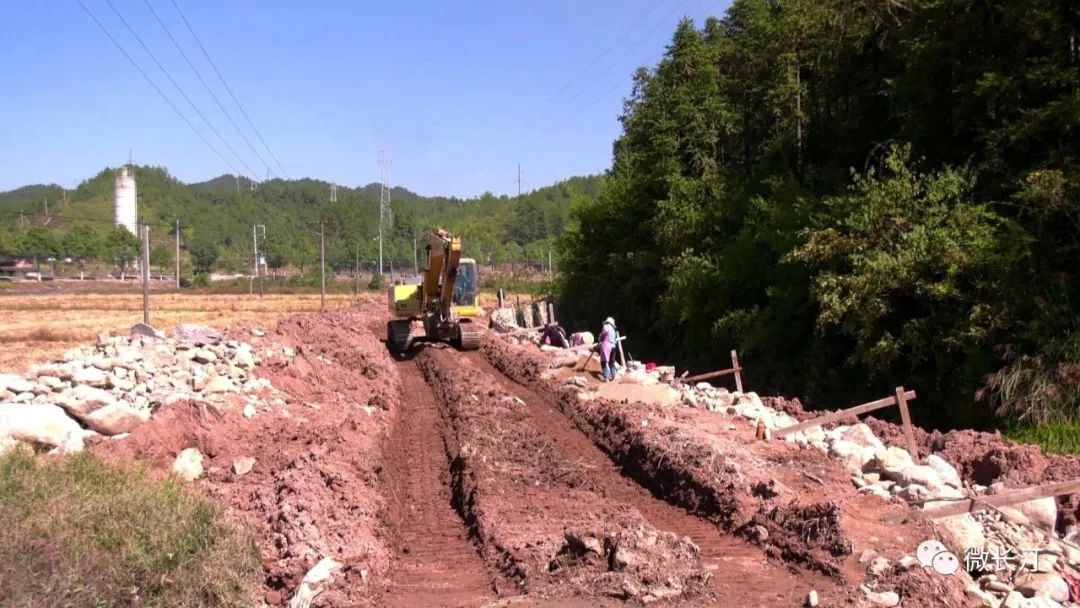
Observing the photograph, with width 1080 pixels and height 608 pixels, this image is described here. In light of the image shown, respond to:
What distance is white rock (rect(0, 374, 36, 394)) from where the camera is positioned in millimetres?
11562

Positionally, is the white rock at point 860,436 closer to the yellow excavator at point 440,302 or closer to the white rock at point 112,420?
the white rock at point 112,420

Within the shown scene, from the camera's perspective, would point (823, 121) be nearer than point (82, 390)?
No

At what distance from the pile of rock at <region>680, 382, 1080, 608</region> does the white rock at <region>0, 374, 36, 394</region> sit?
10671 millimetres

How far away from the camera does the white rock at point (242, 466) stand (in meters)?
10.2

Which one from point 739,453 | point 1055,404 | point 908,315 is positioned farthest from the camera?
point 908,315

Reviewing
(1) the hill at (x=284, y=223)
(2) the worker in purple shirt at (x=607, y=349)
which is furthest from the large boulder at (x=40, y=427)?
(1) the hill at (x=284, y=223)

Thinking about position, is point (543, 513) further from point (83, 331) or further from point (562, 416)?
point (83, 331)

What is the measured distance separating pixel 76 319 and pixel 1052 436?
4227 cm

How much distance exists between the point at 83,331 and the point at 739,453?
3070 centimetres

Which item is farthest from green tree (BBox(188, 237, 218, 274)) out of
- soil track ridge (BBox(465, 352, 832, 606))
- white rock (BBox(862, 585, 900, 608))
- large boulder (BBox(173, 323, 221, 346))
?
white rock (BBox(862, 585, 900, 608))

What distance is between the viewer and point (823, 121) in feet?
85.3

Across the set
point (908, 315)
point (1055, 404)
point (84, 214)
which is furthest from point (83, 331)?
point (84, 214)

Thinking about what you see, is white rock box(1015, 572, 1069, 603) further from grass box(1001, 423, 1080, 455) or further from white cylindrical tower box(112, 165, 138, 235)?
white cylindrical tower box(112, 165, 138, 235)

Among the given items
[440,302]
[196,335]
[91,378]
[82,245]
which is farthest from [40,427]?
[82,245]
